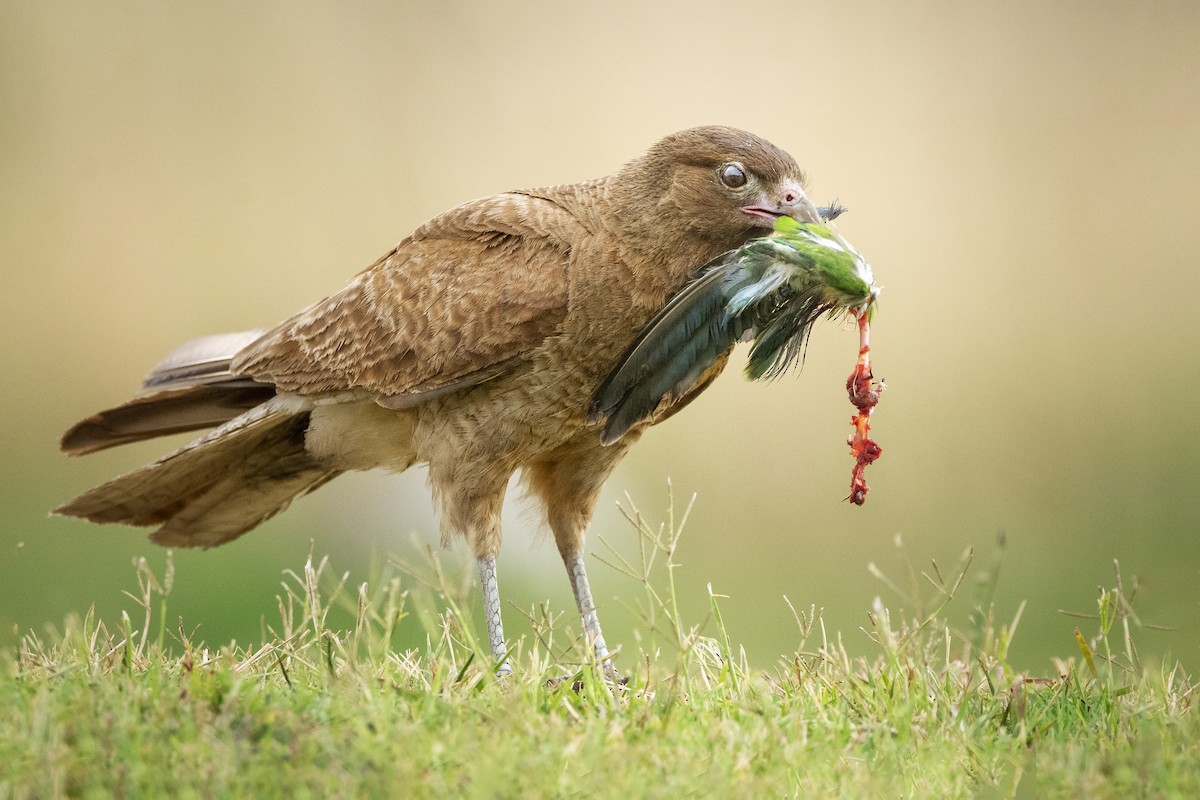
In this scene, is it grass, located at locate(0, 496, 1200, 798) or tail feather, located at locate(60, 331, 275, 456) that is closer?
grass, located at locate(0, 496, 1200, 798)

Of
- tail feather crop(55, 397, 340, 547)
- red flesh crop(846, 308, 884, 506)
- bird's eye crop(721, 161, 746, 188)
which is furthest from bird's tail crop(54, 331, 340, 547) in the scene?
red flesh crop(846, 308, 884, 506)

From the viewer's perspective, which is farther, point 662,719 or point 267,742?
point 662,719

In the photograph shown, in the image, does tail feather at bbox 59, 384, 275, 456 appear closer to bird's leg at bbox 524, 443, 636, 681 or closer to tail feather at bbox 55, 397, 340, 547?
tail feather at bbox 55, 397, 340, 547

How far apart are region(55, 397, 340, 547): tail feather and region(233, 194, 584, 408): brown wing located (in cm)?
22

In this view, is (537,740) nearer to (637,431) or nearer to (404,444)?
(637,431)

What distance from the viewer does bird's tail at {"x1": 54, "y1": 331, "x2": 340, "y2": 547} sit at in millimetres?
4555

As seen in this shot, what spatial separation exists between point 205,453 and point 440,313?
110cm

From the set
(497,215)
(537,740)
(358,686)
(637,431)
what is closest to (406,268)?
(497,215)

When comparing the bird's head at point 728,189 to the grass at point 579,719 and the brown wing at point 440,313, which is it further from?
the grass at point 579,719

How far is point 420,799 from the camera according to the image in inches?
101

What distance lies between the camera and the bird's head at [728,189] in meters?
4.12

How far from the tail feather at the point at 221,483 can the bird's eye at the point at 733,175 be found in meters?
1.78

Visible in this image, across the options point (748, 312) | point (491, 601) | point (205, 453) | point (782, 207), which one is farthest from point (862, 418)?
point (205, 453)

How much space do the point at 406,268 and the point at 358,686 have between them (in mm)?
1812
